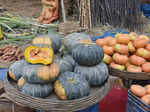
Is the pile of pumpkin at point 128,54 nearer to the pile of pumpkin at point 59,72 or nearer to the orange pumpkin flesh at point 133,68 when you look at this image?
the orange pumpkin flesh at point 133,68

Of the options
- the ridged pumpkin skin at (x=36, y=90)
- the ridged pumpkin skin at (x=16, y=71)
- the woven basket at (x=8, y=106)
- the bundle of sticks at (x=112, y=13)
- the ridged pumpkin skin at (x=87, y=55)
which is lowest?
the woven basket at (x=8, y=106)

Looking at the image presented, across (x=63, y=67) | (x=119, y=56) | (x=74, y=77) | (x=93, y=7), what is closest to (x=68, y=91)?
(x=74, y=77)

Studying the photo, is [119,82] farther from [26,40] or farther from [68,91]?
[26,40]

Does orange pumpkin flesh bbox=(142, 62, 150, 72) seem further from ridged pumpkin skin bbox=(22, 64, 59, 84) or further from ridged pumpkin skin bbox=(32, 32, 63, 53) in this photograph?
ridged pumpkin skin bbox=(22, 64, 59, 84)

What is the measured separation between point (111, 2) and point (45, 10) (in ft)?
4.64

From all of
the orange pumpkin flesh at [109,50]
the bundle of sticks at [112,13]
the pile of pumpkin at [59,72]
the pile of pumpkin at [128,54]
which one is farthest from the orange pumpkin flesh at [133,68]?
the bundle of sticks at [112,13]

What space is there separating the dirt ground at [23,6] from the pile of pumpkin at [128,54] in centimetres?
283

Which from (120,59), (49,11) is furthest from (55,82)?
(49,11)

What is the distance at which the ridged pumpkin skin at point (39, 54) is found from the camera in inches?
60.1

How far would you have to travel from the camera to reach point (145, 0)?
6672mm

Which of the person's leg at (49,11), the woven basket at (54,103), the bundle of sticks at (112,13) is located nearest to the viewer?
the woven basket at (54,103)

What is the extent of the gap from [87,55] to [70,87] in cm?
33

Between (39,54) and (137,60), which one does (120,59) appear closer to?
(137,60)

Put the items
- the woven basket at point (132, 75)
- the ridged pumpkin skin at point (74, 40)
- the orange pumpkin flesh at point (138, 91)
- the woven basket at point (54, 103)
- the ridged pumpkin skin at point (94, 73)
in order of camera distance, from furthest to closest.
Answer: the woven basket at point (132, 75) → the ridged pumpkin skin at point (74, 40) → the orange pumpkin flesh at point (138, 91) → the ridged pumpkin skin at point (94, 73) → the woven basket at point (54, 103)
